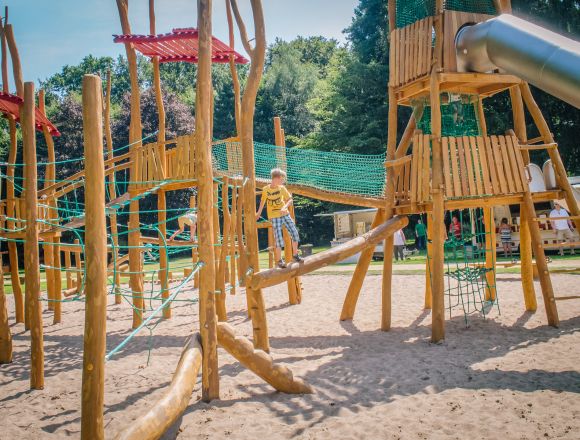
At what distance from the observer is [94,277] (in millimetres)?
3129

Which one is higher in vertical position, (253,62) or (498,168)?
(253,62)

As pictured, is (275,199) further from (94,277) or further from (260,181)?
(94,277)

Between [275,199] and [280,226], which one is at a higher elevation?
[275,199]

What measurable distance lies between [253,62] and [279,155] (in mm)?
5220

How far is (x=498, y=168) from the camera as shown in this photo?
764cm

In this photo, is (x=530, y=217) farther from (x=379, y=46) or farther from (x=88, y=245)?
(x=379, y=46)

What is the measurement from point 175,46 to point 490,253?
7746mm

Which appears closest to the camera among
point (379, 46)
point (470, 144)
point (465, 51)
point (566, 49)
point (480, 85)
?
point (566, 49)

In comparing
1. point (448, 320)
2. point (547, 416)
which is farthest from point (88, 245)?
point (448, 320)

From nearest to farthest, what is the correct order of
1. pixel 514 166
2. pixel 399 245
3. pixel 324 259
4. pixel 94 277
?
1. pixel 94 277
2. pixel 324 259
3. pixel 514 166
4. pixel 399 245

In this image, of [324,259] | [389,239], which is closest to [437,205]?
[389,239]

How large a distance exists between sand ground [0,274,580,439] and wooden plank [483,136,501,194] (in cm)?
221

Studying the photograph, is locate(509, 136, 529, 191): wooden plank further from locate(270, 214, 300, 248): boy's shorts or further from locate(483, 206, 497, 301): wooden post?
locate(270, 214, 300, 248): boy's shorts

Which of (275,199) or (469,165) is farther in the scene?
(469,165)
